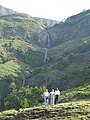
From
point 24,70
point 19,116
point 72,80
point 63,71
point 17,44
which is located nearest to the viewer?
point 19,116

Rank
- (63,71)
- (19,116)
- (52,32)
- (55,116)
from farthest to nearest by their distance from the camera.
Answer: (52,32) → (63,71) → (19,116) → (55,116)

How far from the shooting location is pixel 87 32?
158 metres

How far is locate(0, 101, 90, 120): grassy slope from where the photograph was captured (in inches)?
987

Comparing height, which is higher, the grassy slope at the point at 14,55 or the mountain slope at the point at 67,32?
the mountain slope at the point at 67,32

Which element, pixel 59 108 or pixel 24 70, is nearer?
pixel 59 108

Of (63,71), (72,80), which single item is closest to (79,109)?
(72,80)

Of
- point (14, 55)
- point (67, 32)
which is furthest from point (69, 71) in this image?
point (67, 32)

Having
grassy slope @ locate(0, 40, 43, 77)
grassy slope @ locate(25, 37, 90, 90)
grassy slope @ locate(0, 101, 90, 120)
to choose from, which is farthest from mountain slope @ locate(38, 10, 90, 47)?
grassy slope @ locate(0, 101, 90, 120)

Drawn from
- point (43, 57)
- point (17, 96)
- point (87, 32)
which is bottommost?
point (17, 96)

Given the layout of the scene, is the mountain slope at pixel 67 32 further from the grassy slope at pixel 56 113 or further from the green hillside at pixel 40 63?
the grassy slope at pixel 56 113

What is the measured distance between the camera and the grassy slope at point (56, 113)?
25078 mm

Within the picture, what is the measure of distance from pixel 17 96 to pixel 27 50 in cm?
8002

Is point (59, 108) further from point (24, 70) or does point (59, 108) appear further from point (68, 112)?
point (24, 70)

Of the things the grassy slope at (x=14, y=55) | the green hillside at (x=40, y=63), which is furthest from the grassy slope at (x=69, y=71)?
the grassy slope at (x=14, y=55)
